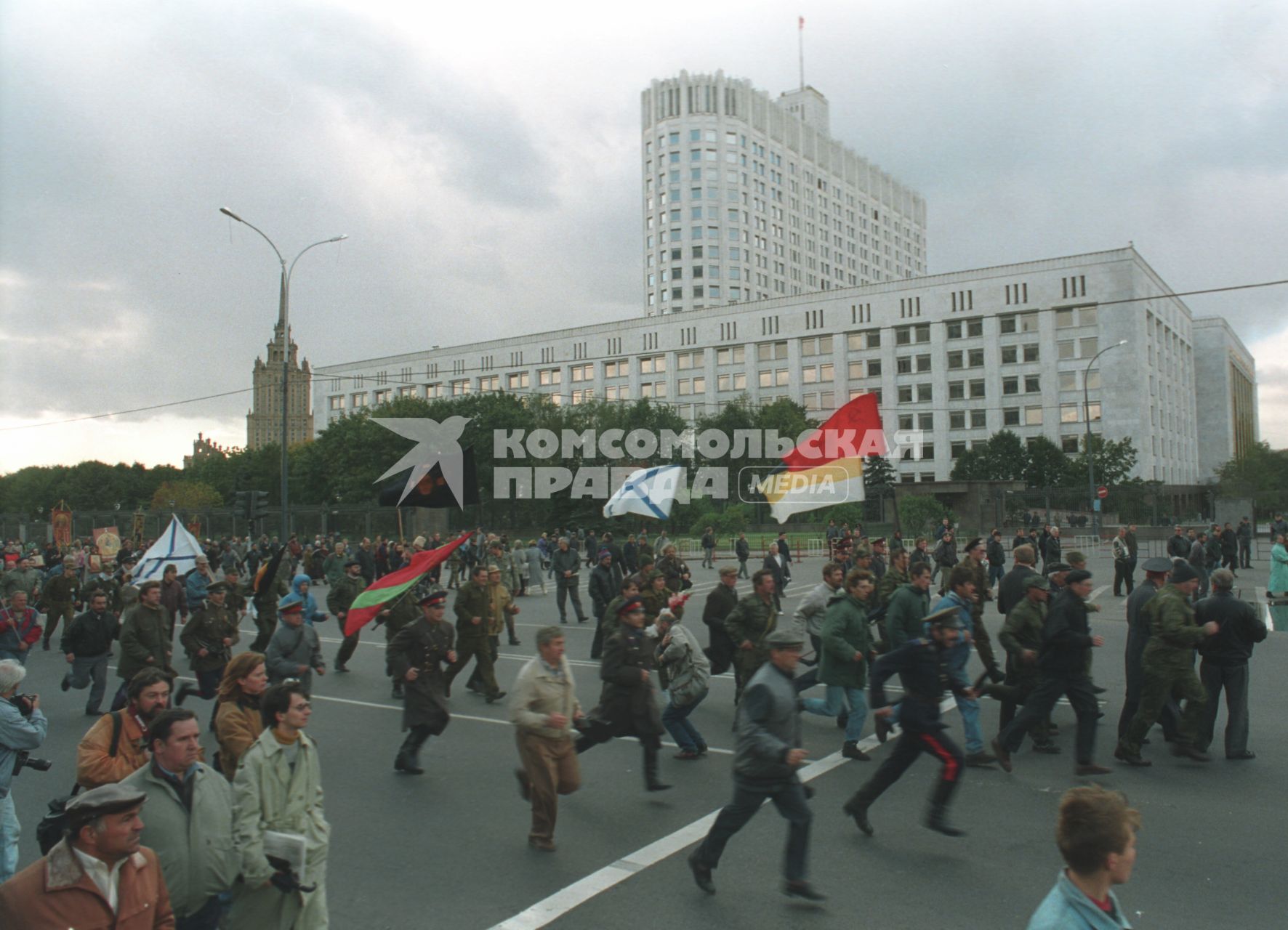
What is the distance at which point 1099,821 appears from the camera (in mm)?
2617

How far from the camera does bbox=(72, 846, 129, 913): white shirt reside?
2.88 meters

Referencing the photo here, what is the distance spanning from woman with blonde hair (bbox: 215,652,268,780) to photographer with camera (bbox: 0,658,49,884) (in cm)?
93

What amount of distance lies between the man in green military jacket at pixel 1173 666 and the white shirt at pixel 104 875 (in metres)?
7.48

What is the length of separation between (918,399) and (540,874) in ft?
281

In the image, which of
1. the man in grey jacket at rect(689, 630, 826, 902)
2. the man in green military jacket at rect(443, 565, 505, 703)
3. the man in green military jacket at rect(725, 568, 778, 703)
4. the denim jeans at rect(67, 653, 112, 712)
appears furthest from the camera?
the man in green military jacket at rect(443, 565, 505, 703)

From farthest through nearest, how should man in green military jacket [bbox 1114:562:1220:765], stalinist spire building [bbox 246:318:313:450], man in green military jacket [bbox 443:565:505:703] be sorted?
stalinist spire building [bbox 246:318:313:450] → man in green military jacket [bbox 443:565:505:703] → man in green military jacket [bbox 1114:562:1220:765]

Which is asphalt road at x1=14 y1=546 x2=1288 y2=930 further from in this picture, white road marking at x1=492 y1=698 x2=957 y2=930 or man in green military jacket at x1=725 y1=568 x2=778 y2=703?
man in green military jacket at x1=725 y1=568 x2=778 y2=703

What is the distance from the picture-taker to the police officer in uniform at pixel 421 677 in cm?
777

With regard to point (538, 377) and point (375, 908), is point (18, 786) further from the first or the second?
point (538, 377)

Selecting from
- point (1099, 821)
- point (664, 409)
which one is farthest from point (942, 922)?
point (664, 409)

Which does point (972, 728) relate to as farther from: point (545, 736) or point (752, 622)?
point (545, 736)

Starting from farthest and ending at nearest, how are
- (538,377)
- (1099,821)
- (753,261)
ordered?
(753,261)
(538,377)
(1099,821)

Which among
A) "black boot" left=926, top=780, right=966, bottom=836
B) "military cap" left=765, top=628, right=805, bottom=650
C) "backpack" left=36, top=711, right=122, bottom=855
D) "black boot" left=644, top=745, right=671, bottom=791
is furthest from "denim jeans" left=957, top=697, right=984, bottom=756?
"backpack" left=36, top=711, right=122, bottom=855

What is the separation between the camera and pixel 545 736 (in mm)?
6121
